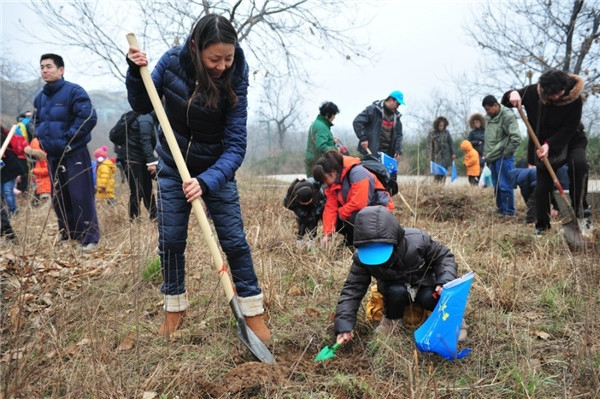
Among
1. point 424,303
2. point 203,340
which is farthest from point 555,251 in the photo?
point 203,340

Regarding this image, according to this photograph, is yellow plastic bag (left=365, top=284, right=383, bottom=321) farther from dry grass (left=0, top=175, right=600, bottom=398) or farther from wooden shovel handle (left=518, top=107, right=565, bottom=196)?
wooden shovel handle (left=518, top=107, right=565, bottom=196)

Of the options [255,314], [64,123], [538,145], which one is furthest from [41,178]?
[538,145]

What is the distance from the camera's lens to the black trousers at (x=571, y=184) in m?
4.23

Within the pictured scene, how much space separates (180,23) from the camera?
9.41 metres

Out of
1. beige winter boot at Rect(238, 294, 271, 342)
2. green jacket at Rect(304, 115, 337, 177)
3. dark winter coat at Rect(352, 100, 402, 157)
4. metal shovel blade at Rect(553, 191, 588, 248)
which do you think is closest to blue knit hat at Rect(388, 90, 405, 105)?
dark winter coat at Rect(352, 100, 402, 157)

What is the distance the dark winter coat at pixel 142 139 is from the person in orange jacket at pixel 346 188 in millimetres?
2403

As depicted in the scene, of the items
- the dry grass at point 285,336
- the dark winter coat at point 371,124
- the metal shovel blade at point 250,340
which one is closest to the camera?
the dry grass at point 285,336

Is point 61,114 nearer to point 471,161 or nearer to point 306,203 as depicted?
point 306,203

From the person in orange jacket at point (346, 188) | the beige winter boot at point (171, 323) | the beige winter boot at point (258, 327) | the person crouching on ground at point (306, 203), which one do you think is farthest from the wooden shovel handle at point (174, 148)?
the person crouching on ground at point (306, 203)

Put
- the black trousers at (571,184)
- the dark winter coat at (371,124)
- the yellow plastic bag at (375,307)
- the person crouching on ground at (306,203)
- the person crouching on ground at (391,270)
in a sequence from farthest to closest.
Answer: the dark winter coat at (371,124) → the person crouching on ground at (306,203) → the black trousers at (571,184) → the yellow plastic bag at (375,307) → the person crouching on ground at (391,270)

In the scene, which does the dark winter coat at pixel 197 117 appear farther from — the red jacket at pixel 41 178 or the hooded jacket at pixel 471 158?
the hooded jacket at pixel 471 158

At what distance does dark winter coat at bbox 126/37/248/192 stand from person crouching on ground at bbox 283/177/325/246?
6.48 ft

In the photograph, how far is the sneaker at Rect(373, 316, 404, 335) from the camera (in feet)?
8.24

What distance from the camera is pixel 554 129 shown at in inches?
169
